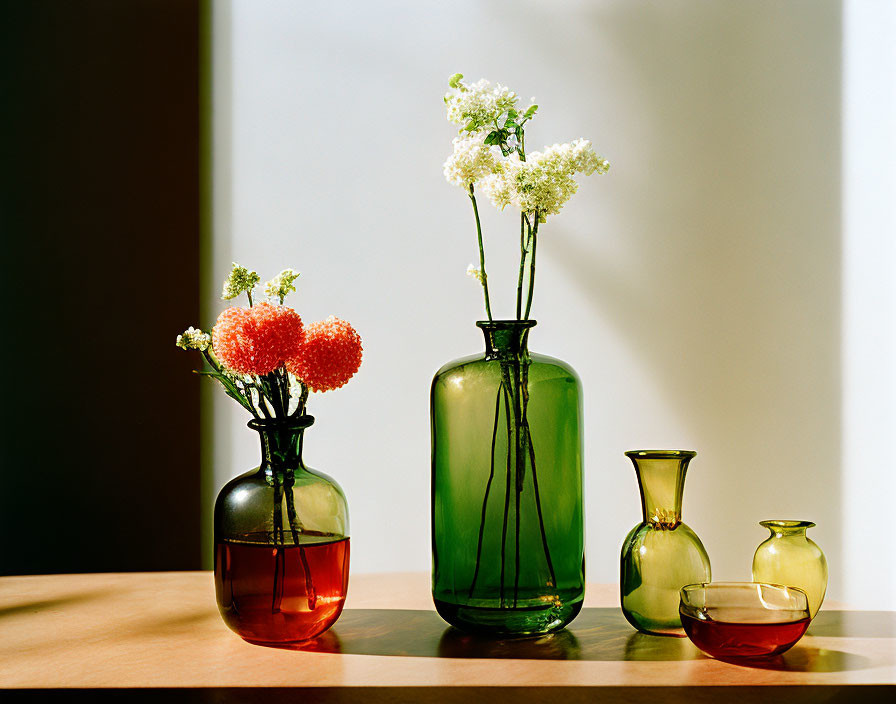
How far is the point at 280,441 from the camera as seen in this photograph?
37.4 inches

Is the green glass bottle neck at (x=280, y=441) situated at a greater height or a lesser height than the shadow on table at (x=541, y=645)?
greater

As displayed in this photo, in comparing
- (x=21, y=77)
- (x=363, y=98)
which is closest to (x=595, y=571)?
(x=363, y=98)

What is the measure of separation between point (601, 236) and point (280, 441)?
805 mm

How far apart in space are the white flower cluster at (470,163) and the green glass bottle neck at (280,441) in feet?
1.00

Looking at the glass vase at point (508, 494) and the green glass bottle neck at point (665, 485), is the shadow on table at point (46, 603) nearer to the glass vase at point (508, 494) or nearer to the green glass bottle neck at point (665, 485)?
the glass vase at point (508, 494)

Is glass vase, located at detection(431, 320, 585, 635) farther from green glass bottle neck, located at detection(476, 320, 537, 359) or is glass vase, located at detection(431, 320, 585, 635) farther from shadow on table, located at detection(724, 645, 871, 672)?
shadow on table, located at detection(724, 645, 871, 672)

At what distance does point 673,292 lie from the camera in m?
1.55

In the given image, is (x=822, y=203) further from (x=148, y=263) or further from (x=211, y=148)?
(x=148, y=263)

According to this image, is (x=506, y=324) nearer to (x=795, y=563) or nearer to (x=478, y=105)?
(x=478, y=105)

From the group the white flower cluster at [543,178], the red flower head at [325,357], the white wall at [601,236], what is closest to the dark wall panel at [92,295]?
the white wall at [601,236]

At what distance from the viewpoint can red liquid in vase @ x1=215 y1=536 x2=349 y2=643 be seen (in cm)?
92

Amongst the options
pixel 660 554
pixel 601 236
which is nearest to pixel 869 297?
pixel 601 236

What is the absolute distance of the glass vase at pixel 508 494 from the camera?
3.19ft

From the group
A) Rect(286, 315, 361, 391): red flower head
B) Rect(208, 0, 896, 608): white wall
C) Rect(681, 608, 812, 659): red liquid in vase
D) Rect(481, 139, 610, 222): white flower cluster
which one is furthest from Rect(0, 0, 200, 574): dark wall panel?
Rect(681, 608, 812, 659): red liquid in vase
